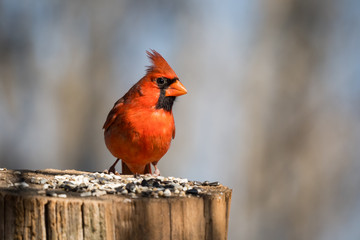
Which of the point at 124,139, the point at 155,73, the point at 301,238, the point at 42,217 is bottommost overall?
the point at 301,238

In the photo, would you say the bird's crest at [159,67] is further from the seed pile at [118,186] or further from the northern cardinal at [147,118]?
the seed pile at [118,186]

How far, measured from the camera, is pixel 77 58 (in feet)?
19.6

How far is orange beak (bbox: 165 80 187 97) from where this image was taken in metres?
3.34

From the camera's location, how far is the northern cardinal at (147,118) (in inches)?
130

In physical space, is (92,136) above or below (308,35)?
below

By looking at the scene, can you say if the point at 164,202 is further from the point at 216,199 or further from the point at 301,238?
the point at 301,238

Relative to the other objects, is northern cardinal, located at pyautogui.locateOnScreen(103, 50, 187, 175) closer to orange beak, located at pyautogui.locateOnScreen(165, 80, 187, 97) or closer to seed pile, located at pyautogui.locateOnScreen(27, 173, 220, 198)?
orange beak, located at pyautogui.locateOnScreen(165, 80, 187, 97)

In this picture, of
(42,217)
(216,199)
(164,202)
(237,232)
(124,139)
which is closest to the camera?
(42,217)

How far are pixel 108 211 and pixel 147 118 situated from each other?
56.9 inches

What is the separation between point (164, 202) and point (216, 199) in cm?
29

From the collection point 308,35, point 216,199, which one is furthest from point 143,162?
point 308,35

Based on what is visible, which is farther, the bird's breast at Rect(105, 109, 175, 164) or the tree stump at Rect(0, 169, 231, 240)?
the bird's breast at Rect(105, 109, 175, 164)

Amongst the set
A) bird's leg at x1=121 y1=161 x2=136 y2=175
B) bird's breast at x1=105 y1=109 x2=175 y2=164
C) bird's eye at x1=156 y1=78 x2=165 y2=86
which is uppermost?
bird's eye at x1=156 y1=78 x2=165 y2=86

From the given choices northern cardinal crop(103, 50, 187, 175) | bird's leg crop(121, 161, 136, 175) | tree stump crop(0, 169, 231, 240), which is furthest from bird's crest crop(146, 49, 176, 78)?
tree stump crop(0, 169, 231, 240)
